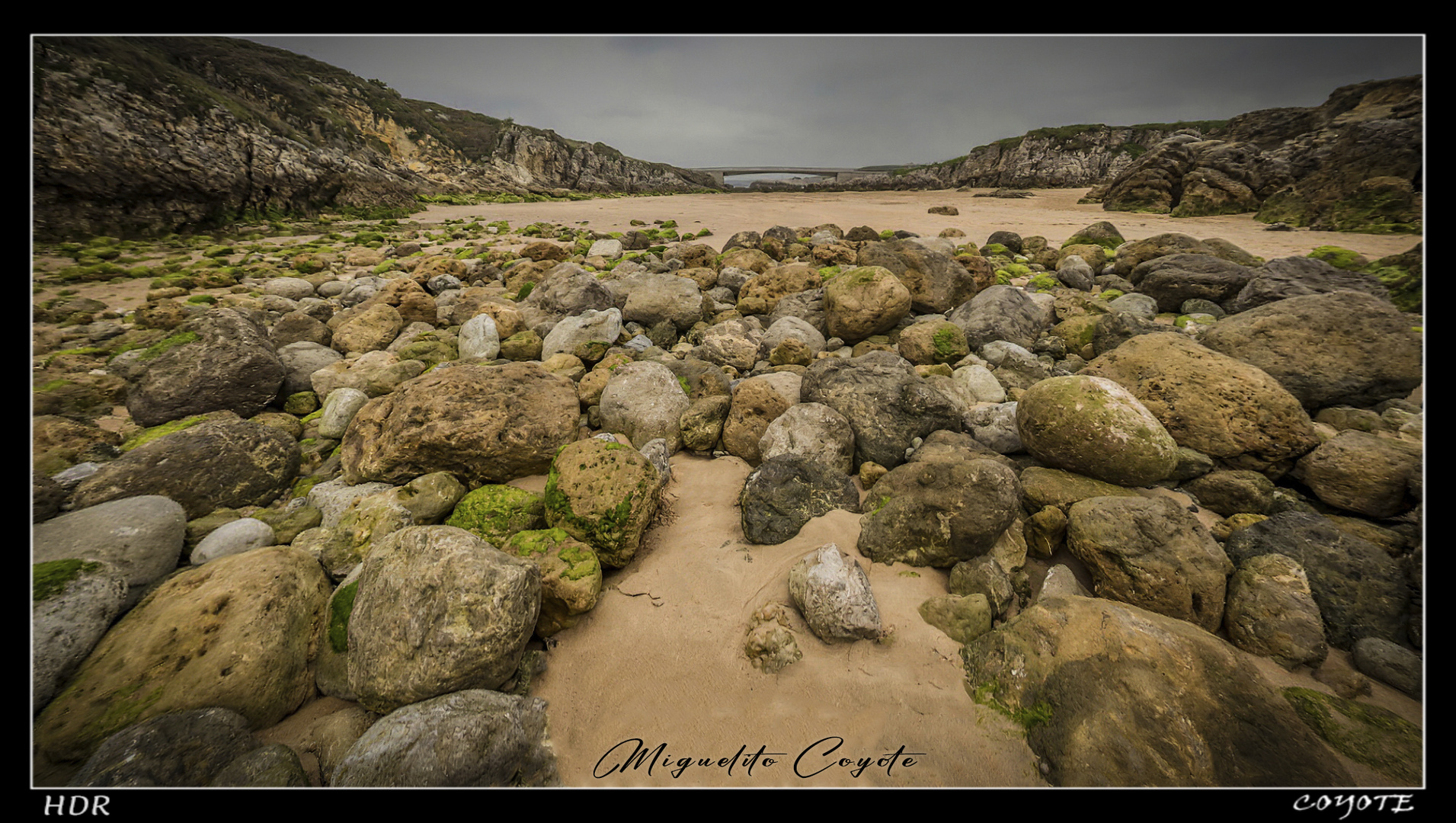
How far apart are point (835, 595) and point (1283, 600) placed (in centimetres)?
269

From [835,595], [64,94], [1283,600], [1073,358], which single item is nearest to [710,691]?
[835,595]

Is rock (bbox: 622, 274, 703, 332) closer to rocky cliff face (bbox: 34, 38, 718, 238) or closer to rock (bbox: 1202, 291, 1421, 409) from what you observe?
rocky cliff face (bbox: 34, 38, 718, 238)

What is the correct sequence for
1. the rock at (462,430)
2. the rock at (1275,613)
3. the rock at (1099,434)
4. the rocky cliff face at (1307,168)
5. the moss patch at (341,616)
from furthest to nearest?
the rocky cliff face at (1307,168), the rock at (462,430), the rock at (1099,434), the moss patch at (341,616), the rock at (1275,613)

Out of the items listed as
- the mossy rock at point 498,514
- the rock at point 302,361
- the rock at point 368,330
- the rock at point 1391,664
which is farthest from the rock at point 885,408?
the rock at point 368,330

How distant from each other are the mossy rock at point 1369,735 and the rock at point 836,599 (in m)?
2.10

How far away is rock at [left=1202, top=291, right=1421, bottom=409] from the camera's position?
4.30 meters

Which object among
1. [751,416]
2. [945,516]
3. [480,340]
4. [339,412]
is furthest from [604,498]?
[480,340]

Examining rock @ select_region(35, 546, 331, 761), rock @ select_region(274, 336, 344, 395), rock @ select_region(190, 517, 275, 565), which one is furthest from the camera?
rock @ select_region(274, 336, 344, 395)

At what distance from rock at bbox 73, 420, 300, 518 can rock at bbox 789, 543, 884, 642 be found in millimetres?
5010

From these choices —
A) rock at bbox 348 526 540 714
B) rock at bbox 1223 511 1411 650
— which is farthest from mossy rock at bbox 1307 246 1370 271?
rock at bbox 348 526 540 714

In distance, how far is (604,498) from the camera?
3.35 m

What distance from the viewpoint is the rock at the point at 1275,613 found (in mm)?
2559

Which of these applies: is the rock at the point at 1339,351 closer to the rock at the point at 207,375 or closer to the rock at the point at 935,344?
the rock at the point at 935,344
